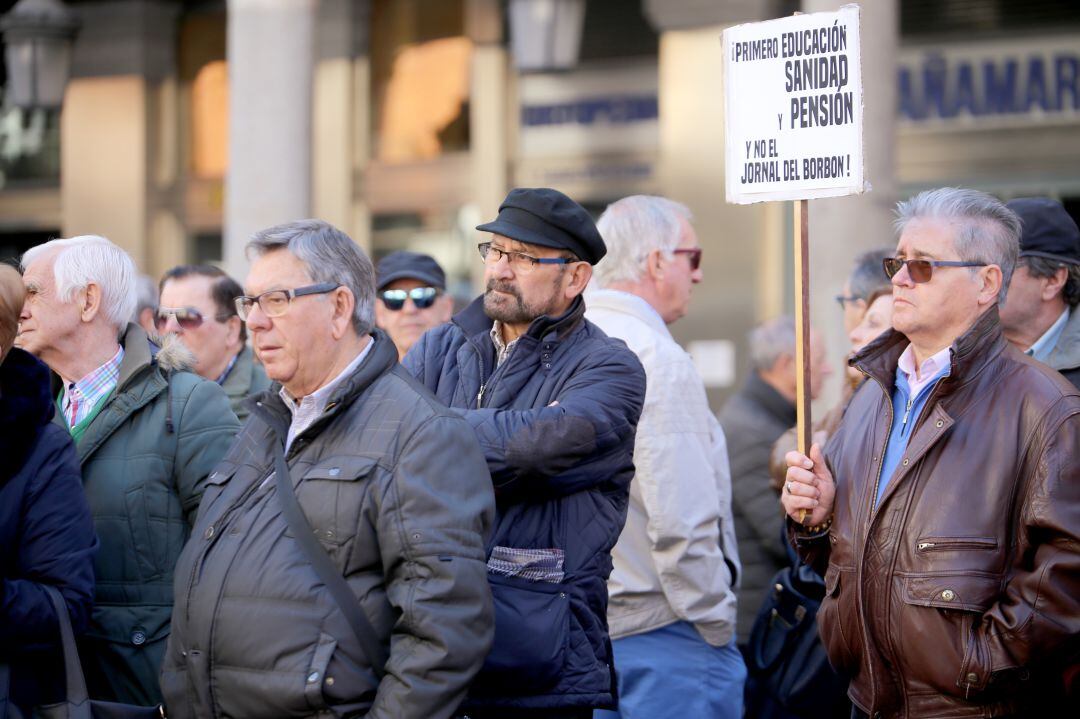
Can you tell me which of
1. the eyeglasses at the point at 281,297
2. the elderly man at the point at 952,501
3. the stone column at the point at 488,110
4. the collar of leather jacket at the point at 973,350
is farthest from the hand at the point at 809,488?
the stone column at the point at 488,110

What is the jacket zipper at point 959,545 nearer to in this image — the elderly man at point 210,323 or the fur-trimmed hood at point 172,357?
the fur-trimmed hood at point 172,357

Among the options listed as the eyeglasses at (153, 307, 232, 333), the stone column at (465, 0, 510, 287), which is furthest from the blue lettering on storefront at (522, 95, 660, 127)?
the eyeglasses at (153, 307, 232, 333)

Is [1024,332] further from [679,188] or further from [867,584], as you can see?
[679,188]

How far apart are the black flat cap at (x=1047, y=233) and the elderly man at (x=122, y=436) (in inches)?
103

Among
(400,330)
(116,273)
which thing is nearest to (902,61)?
Answer: (400,330)

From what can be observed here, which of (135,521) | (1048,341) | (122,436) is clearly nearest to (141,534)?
(135,521)

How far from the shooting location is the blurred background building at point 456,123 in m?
9.37

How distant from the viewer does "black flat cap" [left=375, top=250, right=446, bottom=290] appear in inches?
251

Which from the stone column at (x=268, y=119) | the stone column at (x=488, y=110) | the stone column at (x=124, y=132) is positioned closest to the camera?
the stone column at (x=268, y=119)

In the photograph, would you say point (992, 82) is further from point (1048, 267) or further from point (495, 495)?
point (495, 495)

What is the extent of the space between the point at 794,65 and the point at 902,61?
7647 mm

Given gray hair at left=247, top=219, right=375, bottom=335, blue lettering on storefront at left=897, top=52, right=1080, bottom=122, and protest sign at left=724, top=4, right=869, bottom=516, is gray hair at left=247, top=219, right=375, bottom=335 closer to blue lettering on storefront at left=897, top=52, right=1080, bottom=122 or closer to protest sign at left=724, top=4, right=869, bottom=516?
protest sign at left=724, top=4, right=869, bottom=516

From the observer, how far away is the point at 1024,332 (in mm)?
4594

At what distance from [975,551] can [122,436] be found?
2.39 m
